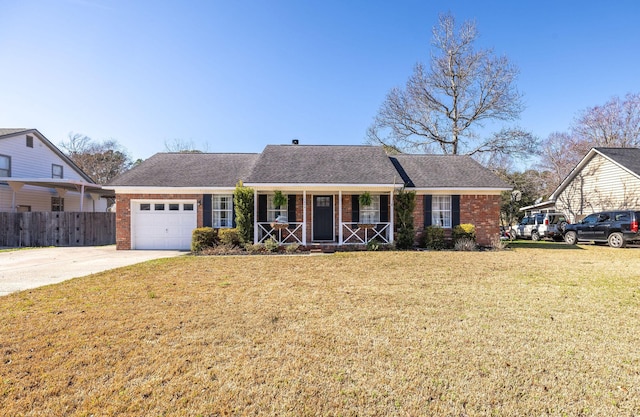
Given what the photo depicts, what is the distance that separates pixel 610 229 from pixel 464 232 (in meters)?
7.82

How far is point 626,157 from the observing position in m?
18.5

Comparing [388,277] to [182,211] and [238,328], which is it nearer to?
[238,328]

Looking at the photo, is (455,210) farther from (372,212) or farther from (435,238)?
(372,212)

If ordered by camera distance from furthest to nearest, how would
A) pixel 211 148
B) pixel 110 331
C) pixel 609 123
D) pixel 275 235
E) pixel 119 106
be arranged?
pixel 211 148, pixel 609 123, pixel 119 106, pixel 275 235, pixel 110 331

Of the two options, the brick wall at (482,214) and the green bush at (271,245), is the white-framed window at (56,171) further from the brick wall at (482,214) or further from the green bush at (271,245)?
the brick wall at (482,214)

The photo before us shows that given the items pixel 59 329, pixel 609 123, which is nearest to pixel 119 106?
pixel 59 329

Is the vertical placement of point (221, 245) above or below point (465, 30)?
below

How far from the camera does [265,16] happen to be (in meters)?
11.9

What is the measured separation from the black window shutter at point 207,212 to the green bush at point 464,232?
10.7m

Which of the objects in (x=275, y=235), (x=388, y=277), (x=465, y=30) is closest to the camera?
(x=388, y=277)

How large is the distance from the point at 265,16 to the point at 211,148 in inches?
1080

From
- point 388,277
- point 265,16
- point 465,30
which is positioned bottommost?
point 388,277

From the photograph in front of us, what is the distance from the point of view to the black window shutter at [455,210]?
13.8 meters

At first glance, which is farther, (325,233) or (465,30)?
(465,30)
